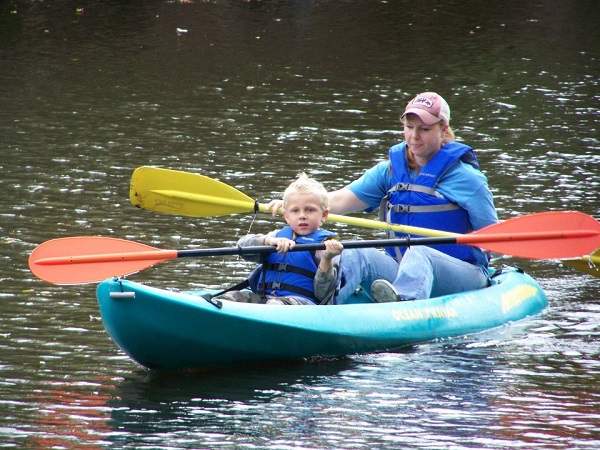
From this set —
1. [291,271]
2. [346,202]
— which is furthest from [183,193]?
[291,271]

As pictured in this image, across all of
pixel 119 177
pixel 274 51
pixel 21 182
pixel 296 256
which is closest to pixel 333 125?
pixel 119 177

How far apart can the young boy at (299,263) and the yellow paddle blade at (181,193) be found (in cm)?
123

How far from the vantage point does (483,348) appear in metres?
6.54

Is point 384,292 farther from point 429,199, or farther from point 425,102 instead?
point 425,102

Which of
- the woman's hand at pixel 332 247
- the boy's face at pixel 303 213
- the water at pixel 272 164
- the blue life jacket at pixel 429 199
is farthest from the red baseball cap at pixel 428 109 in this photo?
the water at pixel 272 164

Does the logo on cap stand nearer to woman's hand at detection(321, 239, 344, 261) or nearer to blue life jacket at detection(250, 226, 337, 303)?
blue life jacket at detection(250, 226, 337, 303)

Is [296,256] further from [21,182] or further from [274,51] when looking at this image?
[274,51]

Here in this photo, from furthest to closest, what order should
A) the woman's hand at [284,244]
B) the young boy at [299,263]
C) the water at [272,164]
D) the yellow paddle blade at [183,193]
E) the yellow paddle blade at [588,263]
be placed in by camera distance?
the yellow paddle blade at [588,263], the yellow paddle blade at [183,193], the young boy at [299,263], the woman's hand at [284,244], the water at [272,164]

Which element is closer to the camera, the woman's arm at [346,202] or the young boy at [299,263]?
the young boy at [299,263]

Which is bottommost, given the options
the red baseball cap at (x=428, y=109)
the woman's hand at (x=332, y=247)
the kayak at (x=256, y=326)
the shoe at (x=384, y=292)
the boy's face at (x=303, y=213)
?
the kayak at (x=256, y=326)

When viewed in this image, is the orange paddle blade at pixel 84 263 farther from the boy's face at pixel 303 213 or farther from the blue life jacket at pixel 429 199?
the blue life jacket at pixel 429 199

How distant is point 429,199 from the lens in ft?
22.4

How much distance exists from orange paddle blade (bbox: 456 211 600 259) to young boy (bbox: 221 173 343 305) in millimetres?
946

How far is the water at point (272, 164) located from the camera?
5281mm
